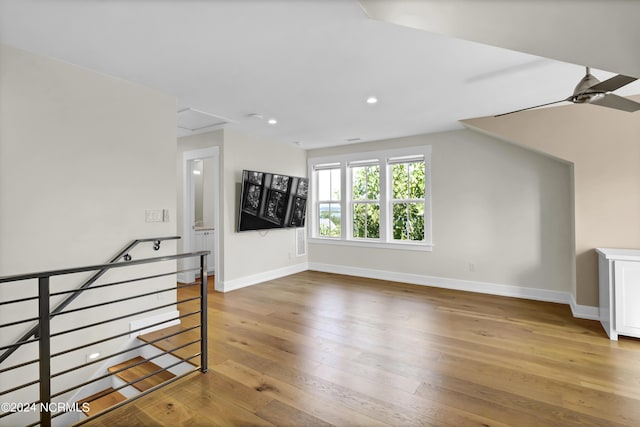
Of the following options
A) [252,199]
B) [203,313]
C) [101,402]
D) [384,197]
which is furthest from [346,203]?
[101,402]

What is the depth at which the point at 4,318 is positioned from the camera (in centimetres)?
217

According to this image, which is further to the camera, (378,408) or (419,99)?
(419,99)

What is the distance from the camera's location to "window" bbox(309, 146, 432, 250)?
514 centimetres

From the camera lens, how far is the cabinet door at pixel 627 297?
2.87m

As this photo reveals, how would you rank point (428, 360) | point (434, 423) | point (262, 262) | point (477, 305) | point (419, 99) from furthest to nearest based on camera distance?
1. point (262, 262)
2. point (477, 305)
3. point (419, 99)
4. point (428, 360)
5. point (434, 423)

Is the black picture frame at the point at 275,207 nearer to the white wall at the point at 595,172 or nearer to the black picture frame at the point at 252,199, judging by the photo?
the black picture frame at the point at 252,199

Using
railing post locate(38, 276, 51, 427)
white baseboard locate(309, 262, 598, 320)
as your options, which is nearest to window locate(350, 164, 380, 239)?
white baseboard locate(309, 262, 598, 320)

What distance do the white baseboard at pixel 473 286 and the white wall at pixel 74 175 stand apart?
3.38 m

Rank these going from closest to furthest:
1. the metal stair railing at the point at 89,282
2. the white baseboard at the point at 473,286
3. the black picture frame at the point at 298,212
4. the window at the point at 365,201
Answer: the metal stair railing at the point at 89,282
the white baseboard at the point at 473,286
the window at the point at 365,201
the black picture frame at the point at 298,212

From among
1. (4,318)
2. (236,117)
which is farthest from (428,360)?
(236,117)

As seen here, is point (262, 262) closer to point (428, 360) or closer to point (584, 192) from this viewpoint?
point (428, 360)

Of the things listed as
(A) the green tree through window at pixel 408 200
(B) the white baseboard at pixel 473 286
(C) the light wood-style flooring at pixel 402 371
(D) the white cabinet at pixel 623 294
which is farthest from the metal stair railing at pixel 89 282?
(D) the white cabinet at pixel 623 294

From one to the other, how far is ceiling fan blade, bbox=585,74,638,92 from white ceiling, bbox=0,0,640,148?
56 centimetres

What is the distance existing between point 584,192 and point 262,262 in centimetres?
453
